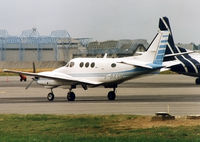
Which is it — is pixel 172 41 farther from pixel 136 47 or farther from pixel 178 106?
pixel 136 47

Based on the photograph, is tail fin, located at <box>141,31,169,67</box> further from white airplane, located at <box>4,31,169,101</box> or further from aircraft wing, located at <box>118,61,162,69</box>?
aircraft wing, located at <box>118,61,162,69</box>

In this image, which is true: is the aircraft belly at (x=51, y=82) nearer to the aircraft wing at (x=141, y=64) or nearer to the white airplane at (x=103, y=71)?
the white airplane at (x=103, y=71)

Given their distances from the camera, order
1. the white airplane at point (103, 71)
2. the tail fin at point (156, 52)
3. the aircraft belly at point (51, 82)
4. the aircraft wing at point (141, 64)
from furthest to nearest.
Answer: the tail fin at point (156, 52) < the aircraft belly at point (51, 82) < the white airplane at point (103, 71) < the aircraft wing at point (141, 64)

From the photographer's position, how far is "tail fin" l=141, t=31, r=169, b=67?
41344 mm

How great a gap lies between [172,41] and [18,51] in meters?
103

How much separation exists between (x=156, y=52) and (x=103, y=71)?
398 cm

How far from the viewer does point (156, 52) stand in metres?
41.7

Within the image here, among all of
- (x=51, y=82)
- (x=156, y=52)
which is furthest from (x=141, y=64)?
(x=51, y=82)

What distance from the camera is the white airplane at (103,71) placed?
40.3 metres

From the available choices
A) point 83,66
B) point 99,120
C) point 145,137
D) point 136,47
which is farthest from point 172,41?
point 136,47

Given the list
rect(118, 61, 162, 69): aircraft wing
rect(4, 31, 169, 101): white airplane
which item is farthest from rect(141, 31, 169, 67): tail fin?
rect(118, 61, 162, 69): aircraft wing

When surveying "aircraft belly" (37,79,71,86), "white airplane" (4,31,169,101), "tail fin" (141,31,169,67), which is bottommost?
"aircraft belly" (37,79,71,86)

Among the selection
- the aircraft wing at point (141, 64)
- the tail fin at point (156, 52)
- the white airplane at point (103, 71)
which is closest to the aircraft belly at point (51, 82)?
the white airplane at point (103, 71)

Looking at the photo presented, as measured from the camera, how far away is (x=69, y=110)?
32.5 meters
